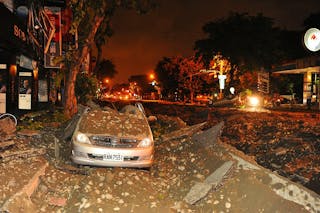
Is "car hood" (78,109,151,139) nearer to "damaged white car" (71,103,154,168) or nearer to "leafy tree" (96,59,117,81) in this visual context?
"damaged white car" (71,103,154,168)

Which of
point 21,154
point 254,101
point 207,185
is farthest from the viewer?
point 254,101

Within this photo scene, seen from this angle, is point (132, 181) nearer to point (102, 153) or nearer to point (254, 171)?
point (102, 153)

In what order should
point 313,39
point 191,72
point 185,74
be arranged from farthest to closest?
point 185,74 < point 191,72 < point 313,39

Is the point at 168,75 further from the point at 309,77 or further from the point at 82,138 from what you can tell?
the point at 82,138

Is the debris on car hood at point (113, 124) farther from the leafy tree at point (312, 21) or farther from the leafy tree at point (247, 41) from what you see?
the leafy tree at point (312, 21)

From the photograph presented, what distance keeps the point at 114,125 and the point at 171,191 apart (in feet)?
7.28

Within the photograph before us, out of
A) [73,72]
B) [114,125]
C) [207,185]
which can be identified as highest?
[73,72]

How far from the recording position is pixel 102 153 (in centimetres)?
848

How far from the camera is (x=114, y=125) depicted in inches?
372

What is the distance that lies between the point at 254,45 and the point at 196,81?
2269 cm

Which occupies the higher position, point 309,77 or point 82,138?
point 309,77

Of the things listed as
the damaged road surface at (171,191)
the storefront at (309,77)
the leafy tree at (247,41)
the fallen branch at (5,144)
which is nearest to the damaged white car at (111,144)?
the damaged road surface at (171,191)

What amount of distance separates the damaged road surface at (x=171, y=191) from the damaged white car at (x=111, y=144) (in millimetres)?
210

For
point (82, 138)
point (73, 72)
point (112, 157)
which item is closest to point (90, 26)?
point (73, 72)
